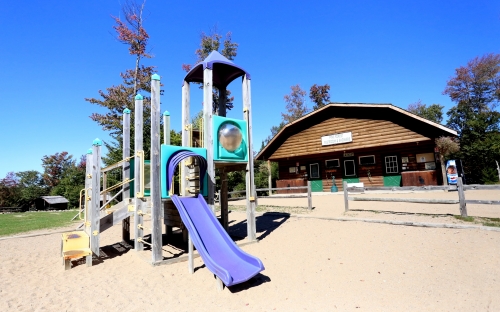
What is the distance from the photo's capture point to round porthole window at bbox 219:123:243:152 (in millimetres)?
7004

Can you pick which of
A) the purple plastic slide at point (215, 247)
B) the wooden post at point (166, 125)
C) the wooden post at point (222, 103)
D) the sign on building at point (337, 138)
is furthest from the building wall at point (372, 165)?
the purple plastic slide at point (215, 247)

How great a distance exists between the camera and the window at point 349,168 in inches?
828

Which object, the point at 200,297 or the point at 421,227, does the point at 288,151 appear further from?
the point at 200,297

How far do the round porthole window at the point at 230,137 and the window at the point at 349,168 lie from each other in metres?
16.0

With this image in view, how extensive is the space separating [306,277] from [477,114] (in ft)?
134

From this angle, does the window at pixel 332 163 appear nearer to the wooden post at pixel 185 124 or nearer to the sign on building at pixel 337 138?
the sign on building at pixel 337 138

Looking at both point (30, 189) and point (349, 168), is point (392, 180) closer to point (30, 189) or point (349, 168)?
point (349, 168)

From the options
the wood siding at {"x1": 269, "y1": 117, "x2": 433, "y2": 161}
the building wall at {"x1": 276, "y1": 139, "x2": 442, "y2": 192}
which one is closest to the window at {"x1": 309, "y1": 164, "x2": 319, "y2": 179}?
the building wall at {"x1": 276, "y1": 139, "x2": 442, "y2": 192}

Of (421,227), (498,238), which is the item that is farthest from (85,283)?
(498,238)

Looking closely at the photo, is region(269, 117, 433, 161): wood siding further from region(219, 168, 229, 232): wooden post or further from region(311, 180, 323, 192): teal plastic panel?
region(219, 168, 229, 232): wooden post

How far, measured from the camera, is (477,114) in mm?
34188

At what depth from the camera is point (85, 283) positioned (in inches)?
194

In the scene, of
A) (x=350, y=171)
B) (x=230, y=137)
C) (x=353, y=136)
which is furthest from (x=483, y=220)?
(x=350, y=171)

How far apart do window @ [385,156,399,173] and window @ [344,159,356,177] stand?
2.28m
